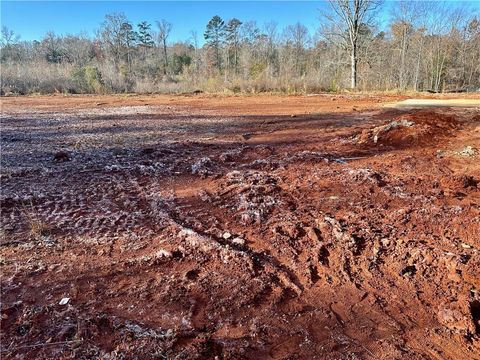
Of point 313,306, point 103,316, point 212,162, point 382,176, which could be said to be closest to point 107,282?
point 103,316

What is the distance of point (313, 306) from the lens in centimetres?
214

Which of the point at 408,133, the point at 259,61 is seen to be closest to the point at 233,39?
the point at 259,61

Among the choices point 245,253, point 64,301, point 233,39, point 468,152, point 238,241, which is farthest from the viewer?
point 233,39

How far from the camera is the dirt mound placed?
17.8ft

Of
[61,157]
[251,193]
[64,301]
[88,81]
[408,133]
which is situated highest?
[88,81]

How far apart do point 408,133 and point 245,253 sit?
4214mm

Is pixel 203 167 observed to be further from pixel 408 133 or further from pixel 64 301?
pixel 408 133

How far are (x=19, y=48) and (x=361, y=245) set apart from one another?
4468 centimetres

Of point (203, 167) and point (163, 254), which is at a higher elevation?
point (203, 167)

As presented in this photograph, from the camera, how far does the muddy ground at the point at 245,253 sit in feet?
6.19

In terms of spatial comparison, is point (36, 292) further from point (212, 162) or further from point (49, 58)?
point (49, 58)

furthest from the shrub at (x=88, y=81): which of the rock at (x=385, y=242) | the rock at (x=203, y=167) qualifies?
the rock at (x=385, y=242)

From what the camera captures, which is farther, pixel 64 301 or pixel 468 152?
pixel 468 152

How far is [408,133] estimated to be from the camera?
557 centimetres
